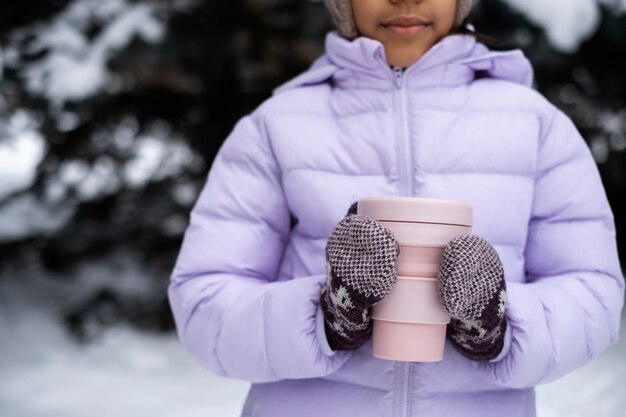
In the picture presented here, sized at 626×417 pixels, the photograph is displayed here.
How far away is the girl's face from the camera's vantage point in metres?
1.24

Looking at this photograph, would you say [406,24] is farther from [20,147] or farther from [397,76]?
[20,147]

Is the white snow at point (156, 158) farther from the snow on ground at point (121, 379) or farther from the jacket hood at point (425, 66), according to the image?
the jacket hood at point (425, 66)

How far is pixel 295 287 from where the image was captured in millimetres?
1080

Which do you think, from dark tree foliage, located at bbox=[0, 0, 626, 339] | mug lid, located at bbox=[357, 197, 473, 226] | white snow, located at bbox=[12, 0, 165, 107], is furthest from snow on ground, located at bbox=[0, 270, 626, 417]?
mug lid, located at bbox=[357, 197, 473, 226]

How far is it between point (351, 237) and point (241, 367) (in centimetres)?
34

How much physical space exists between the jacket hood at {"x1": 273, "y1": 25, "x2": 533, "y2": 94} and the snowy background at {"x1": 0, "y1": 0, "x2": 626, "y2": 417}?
138 cm

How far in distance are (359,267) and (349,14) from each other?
1.98 ft

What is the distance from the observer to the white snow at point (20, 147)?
307cm

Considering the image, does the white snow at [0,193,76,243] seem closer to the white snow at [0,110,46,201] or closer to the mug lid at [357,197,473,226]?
the white snow at [0,110,46,201]

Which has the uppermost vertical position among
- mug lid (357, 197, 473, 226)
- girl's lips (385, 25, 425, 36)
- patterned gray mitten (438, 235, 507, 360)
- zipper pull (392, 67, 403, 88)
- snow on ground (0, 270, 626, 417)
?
girl's lips (385, 25, 425, 36)

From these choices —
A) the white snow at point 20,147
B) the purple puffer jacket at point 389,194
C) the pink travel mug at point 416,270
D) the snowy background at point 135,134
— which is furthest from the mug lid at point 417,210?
the white snow at point 20,147

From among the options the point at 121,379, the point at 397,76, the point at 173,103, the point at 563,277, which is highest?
the point at 397,76

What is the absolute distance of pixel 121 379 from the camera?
9.09 ft

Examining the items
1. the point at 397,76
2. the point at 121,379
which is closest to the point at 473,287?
the point at 397,76
